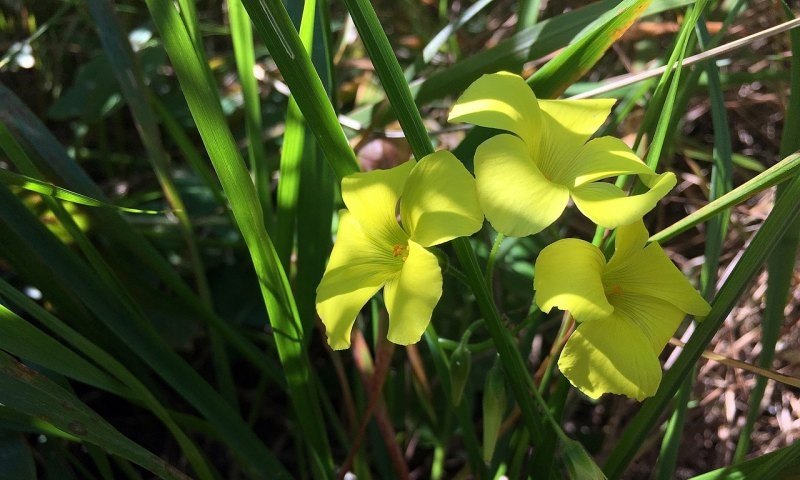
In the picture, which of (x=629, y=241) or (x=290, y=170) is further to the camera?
(x=290, y=170)

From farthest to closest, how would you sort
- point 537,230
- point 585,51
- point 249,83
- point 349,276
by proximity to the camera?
point 249,83, point 585,51, point 349,276, point 537,230

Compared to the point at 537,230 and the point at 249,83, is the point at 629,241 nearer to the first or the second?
the point at 537,230

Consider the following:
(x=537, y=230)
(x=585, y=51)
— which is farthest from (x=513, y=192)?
(x=585, y=51)

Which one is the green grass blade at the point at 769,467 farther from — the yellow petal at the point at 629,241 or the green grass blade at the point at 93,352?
the green grass blade at the point at 93,352

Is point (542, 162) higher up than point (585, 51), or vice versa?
point (585, 51)

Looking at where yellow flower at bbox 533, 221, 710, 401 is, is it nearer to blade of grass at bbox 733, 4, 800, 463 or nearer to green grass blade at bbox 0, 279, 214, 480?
blade of grass at bbox 733, 4, 800, 463

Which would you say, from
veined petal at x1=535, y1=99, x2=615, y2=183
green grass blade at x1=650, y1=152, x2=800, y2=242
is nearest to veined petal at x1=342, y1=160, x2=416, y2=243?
veined petal at x1=535, y1=99, x2=615, y2=183

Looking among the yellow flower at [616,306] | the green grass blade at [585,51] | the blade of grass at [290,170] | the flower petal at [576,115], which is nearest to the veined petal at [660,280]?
the yellow flower at [616,306]
